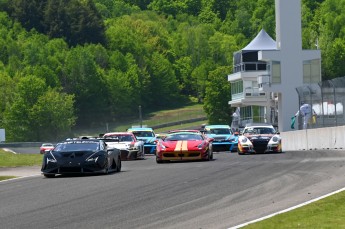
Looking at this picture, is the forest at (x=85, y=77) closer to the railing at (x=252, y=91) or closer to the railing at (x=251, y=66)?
the railing at (x=251, y=66)

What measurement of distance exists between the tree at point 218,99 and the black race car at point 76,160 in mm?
114786

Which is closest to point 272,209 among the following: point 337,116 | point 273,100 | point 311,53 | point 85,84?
point 337,116

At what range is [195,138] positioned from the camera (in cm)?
3772

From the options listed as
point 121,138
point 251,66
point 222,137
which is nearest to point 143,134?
point 222,137

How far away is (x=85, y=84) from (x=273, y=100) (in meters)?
70.0

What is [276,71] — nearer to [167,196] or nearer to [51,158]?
[51,158]

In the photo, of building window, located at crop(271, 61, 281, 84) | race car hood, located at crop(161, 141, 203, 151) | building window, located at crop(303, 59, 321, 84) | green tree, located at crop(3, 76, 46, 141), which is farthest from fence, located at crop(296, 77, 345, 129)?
green tree, located at crop(3, 76, 46, 141)

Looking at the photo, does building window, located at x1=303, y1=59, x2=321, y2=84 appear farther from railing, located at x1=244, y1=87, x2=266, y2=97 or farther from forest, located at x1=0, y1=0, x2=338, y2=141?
forest, located at x1=0, y1=0, x2=338, y2=141

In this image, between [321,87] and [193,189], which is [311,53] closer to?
[321,87]

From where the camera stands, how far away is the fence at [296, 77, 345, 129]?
1764 inches

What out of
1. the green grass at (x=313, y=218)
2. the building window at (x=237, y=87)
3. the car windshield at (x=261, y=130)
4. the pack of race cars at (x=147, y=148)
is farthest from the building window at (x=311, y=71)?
the green grass at (x=313, y=218)

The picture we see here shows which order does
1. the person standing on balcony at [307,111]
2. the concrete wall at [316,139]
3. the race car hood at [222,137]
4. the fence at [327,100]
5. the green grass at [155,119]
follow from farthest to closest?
the green grass at [155,119], the person standing on balcony at [307,111], the race car hood at [222,137], the fence at [327,100], the concrete wall at [316,139]

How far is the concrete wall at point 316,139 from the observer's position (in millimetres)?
42941

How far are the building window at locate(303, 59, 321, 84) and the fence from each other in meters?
34.8
